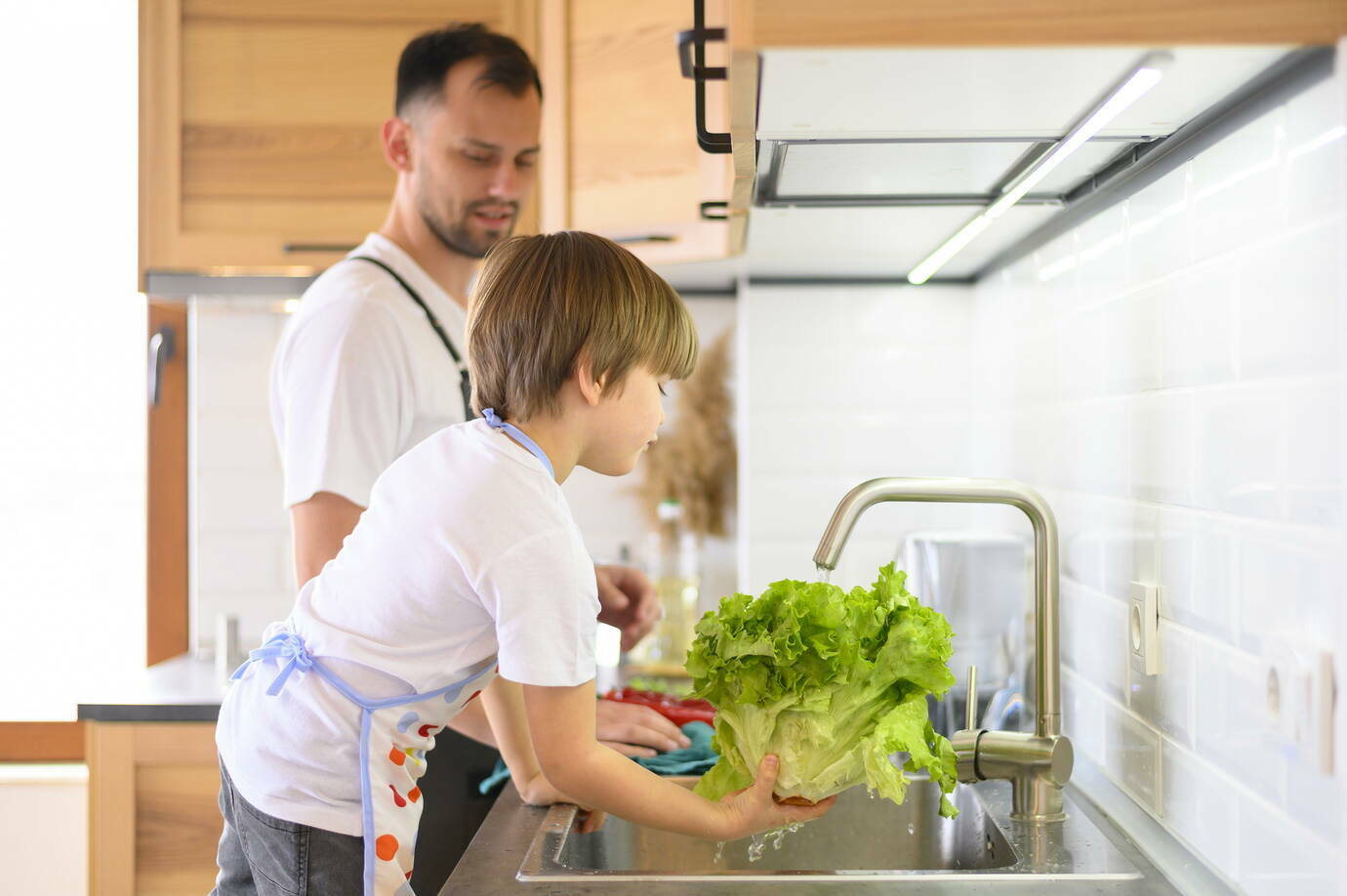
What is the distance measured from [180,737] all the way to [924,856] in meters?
1.22

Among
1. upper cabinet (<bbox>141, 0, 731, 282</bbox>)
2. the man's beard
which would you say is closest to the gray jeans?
the man's beard

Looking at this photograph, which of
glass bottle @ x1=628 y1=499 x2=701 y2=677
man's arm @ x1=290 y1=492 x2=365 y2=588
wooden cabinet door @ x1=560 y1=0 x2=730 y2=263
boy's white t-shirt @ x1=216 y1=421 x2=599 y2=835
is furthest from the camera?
glass bottle @ x1=628 y1=499 x2=701 y2=677

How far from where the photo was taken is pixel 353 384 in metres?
1.30

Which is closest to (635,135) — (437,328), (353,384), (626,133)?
(626,133)

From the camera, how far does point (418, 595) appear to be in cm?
95

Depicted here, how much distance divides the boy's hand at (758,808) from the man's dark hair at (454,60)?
103 centimetres

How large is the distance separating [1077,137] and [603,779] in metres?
0.64

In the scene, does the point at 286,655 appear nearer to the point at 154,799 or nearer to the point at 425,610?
the point at 425,610

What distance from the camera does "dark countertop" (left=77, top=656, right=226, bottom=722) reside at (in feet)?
6.01

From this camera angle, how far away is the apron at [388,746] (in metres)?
→ 0.98

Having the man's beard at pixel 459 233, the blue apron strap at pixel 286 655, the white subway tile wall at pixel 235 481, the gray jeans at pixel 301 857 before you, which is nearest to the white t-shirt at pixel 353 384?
the man's beard at pixel 459 233

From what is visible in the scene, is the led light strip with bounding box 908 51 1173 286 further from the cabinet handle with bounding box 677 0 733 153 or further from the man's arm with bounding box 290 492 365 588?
the man's arm with bounding box 290 492 365 588

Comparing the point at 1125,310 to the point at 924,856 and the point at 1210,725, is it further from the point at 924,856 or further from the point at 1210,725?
the point at 924,856

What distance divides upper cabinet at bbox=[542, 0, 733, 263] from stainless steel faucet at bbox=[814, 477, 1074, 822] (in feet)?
2.36
